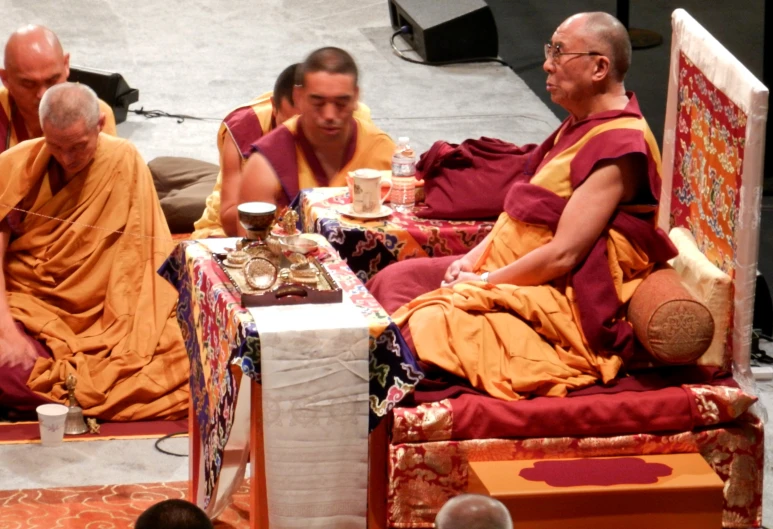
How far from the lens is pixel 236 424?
376 centimetres

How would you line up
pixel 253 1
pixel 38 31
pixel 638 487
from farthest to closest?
1. pixel 253 1
2. pixel 38 31
3. pixel 638 487

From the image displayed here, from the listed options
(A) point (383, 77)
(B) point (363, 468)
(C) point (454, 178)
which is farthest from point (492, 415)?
(A) point (383, 77)

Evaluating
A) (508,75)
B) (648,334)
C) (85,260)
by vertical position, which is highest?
(648,334)

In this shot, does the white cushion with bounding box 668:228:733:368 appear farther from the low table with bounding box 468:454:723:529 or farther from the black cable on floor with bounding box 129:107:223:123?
the black cable on floor with bounding box 129:107:223:123

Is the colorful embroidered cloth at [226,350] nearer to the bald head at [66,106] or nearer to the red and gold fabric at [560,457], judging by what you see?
the red and gold fabric at [560,457]

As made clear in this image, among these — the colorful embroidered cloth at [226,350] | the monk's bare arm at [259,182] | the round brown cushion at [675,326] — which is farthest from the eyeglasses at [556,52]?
the monk's bare arm at [259,182]

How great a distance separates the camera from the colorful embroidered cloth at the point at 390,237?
14.0 feet

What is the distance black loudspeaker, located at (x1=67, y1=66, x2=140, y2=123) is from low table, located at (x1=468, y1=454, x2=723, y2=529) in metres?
4.83

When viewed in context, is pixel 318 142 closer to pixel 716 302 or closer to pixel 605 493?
pixel 716 302

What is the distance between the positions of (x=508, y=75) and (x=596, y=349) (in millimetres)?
5280

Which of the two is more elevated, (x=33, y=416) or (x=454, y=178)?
(x=454, y=178)

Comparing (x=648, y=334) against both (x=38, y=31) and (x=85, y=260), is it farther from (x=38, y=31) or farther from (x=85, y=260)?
(x=38, y=31)

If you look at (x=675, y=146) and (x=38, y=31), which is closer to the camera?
(x=675, y=146)

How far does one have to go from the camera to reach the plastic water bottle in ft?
14.7
